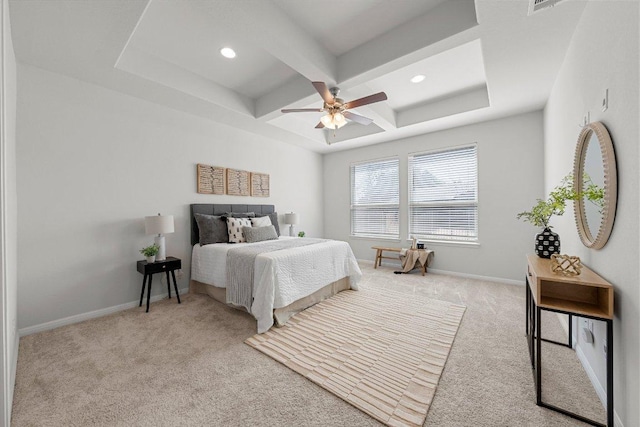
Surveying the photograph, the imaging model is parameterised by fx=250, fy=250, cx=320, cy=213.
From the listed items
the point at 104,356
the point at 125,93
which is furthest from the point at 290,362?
the point at 125,93

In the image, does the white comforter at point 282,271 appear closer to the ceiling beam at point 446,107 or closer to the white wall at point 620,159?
the white wall at point 620,159

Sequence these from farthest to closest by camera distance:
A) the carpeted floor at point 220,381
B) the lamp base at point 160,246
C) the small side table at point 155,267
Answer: the lamp base at point 160,246, the small side table at point 155,267, the carpeted floor at point 220,381

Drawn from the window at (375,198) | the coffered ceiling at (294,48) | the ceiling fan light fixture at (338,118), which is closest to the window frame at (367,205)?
the window at (375,198)

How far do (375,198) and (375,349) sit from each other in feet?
12.7

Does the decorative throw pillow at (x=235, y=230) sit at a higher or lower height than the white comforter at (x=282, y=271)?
higher

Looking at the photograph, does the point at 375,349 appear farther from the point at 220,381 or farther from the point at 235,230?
the point at 235,230

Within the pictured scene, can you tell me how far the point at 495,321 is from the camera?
268 cm

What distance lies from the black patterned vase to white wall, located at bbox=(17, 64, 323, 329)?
13.8 feet

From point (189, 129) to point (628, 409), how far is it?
16.0 ft

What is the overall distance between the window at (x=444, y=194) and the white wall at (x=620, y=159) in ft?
8.43

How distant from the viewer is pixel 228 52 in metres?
2.81

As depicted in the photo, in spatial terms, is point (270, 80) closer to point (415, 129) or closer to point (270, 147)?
point (270, 147)

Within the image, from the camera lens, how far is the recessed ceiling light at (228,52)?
9.04 ft

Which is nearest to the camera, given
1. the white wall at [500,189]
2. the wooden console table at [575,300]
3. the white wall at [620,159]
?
the white wall at [620,159]
